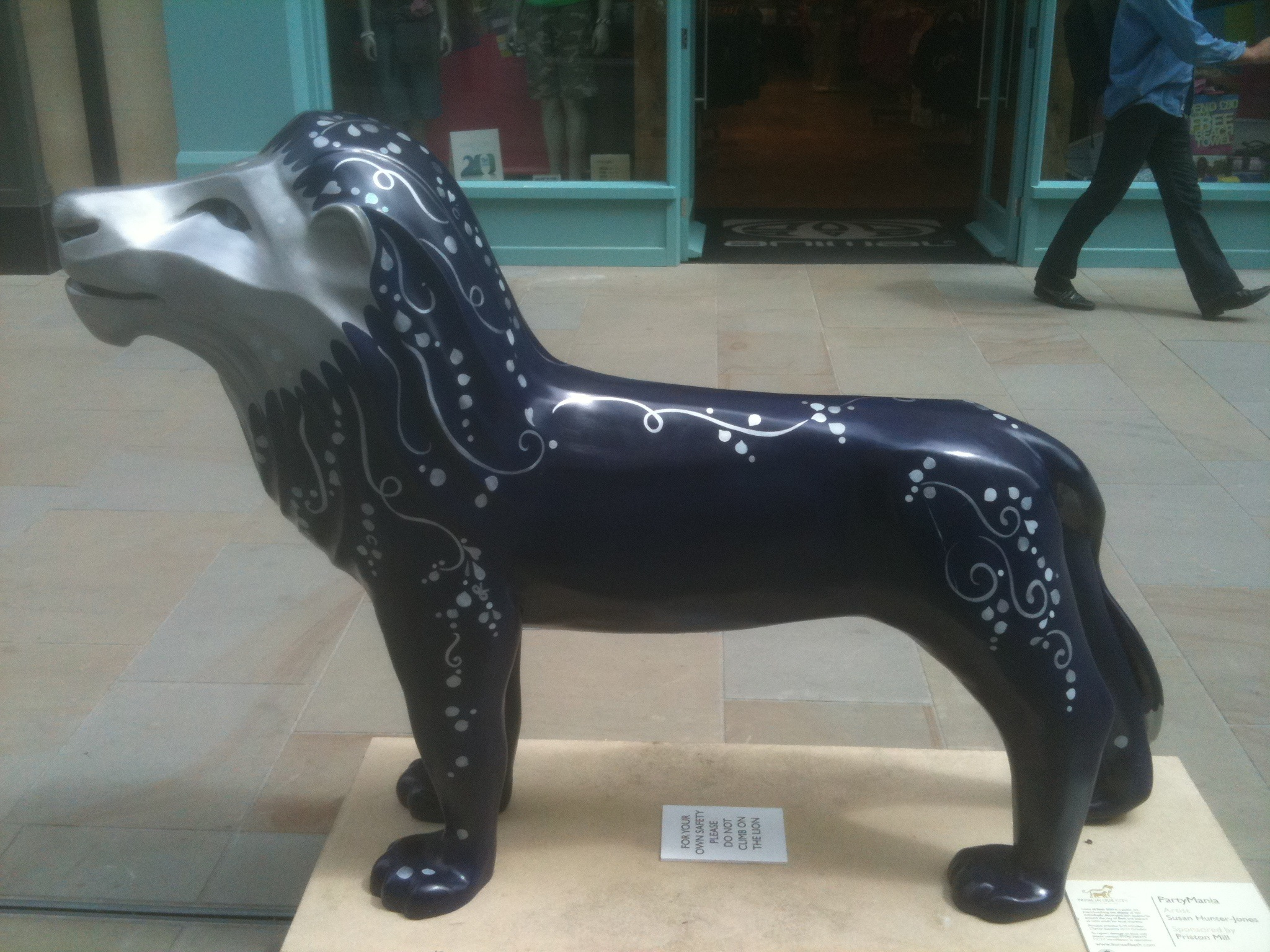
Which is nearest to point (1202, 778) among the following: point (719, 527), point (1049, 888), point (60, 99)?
point (1049, 888)

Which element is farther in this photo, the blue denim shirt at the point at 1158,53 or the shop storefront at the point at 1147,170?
the shop storefront at the point at 1147,170

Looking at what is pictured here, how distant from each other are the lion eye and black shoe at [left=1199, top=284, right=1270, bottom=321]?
5672 millimetres

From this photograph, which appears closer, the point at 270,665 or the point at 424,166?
the point at 424,166

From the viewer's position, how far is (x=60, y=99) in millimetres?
7332

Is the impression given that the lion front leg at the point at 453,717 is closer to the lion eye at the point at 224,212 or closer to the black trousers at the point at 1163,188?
the lion eye at the point at 224,212

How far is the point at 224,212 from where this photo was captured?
170 cm

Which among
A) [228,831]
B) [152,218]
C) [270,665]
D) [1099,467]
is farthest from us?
[1099,467]

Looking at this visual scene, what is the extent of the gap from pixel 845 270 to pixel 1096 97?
1.66 metres

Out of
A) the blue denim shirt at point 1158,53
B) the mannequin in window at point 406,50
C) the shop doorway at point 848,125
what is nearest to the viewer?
the blue denim shirt at point 1158,53

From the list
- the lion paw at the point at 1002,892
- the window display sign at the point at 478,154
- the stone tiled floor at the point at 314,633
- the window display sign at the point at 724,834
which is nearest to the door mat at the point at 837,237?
the window display sign at the point at 478,154

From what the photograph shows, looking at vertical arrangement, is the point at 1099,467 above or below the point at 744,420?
below

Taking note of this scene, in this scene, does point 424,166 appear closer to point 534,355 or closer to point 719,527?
point 534,355

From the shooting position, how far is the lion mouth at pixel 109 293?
1685 mm

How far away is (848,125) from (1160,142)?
7653 millimetres
